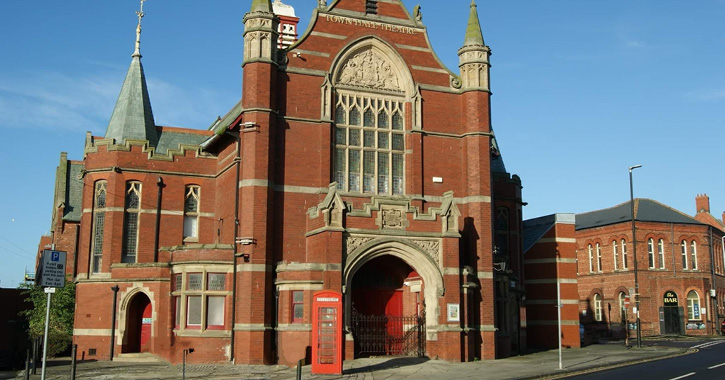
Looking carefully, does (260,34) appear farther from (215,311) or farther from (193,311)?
(193,311)

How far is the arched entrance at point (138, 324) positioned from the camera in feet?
111

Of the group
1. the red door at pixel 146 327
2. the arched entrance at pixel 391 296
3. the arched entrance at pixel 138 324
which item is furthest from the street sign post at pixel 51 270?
the red door at pixel 146 327

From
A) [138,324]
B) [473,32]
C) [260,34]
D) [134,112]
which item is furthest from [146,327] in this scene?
[473,32]

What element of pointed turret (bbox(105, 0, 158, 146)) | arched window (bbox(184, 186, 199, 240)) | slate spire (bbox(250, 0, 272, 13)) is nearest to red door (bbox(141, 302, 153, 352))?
arched window (bbox(184, 186, 199, 240))

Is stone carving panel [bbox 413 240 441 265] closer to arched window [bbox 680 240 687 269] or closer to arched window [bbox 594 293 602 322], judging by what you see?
arched window [bbox 594 293 602 322]

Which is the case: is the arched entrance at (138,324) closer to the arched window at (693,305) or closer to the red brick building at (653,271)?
the red brick building at (653,271)

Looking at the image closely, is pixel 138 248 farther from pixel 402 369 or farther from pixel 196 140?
pixel 402 369

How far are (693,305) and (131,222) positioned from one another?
4612cm

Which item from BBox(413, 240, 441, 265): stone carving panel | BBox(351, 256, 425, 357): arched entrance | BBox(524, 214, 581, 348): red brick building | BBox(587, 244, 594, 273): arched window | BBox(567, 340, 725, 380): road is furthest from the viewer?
BBox(587, 244, 594, 273): arched window

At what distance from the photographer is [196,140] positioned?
1602 inches

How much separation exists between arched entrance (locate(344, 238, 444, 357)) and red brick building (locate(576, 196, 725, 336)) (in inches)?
1224

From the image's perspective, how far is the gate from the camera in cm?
2927

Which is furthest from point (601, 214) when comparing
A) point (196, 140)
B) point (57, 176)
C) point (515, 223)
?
point (57, 176)

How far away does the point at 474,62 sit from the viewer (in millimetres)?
33438
